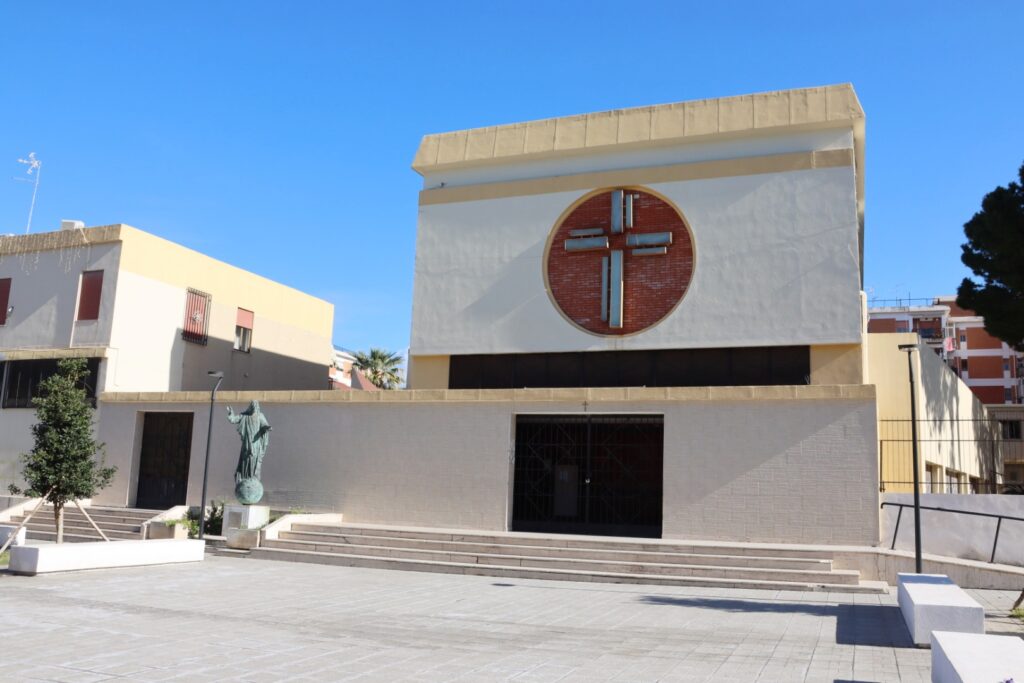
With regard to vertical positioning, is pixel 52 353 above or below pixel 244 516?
above

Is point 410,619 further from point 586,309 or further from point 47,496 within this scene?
point 586,309

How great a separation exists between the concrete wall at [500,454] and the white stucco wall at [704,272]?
1.91 meters

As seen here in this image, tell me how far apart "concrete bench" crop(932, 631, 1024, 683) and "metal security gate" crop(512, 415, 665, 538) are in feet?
42.0

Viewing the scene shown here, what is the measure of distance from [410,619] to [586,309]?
11.2 meters

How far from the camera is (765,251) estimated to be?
19.2m

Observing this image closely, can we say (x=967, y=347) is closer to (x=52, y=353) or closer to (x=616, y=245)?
(x=616, y=245)

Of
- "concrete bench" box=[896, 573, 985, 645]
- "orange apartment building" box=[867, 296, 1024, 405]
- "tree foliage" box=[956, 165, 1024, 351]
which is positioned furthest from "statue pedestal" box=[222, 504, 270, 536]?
"orange apartment building" box=[867, 296, 1024, 405]

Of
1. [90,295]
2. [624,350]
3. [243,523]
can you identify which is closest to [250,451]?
[243,523]

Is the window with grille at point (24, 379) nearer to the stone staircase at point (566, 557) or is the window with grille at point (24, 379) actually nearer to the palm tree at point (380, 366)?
the stone staircase at point (566, 557)

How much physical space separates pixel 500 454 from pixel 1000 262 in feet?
37.7

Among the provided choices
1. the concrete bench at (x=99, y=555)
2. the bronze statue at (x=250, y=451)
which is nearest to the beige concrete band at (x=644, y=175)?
the bronze statue at (x=250, y=451)

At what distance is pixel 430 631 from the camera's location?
31.6ft

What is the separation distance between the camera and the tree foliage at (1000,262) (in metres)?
17.9

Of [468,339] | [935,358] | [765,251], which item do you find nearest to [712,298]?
[765,251]
